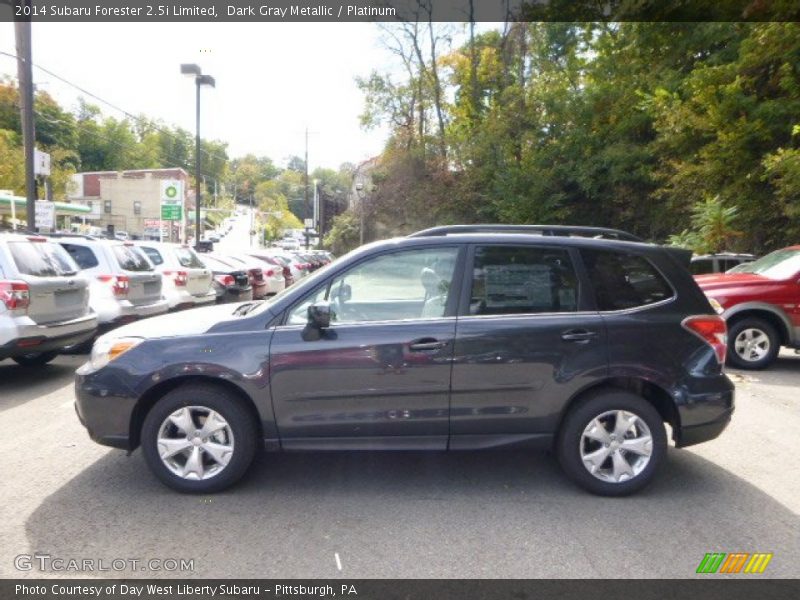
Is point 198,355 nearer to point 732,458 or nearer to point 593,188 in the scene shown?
point 732,458

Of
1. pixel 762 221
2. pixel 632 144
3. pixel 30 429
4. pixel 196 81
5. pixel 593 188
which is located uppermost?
pixel 196 81

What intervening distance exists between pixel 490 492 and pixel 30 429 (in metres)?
4.07

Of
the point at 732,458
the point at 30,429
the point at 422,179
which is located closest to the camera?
the point at 732,458

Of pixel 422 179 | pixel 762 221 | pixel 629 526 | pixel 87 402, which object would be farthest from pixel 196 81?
pixel 629 526

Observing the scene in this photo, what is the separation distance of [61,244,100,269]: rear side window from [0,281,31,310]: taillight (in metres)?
2.55

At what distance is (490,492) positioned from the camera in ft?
13.9

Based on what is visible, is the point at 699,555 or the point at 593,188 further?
the point at 593,188

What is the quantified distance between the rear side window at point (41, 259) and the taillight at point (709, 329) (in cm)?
673

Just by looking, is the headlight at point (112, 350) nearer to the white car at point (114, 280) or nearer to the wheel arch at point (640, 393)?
the wheel arch at point (640, 393)

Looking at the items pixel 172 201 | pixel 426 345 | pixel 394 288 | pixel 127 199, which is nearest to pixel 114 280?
pixel 394 288

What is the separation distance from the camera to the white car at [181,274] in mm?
11393

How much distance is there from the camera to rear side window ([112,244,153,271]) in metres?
9.46

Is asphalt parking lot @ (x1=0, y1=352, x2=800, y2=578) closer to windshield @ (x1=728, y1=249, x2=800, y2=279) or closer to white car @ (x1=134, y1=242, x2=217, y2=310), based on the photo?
windshield @ (x1=728, y1=249, x2=800, y2=279)

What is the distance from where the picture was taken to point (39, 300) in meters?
6.94
